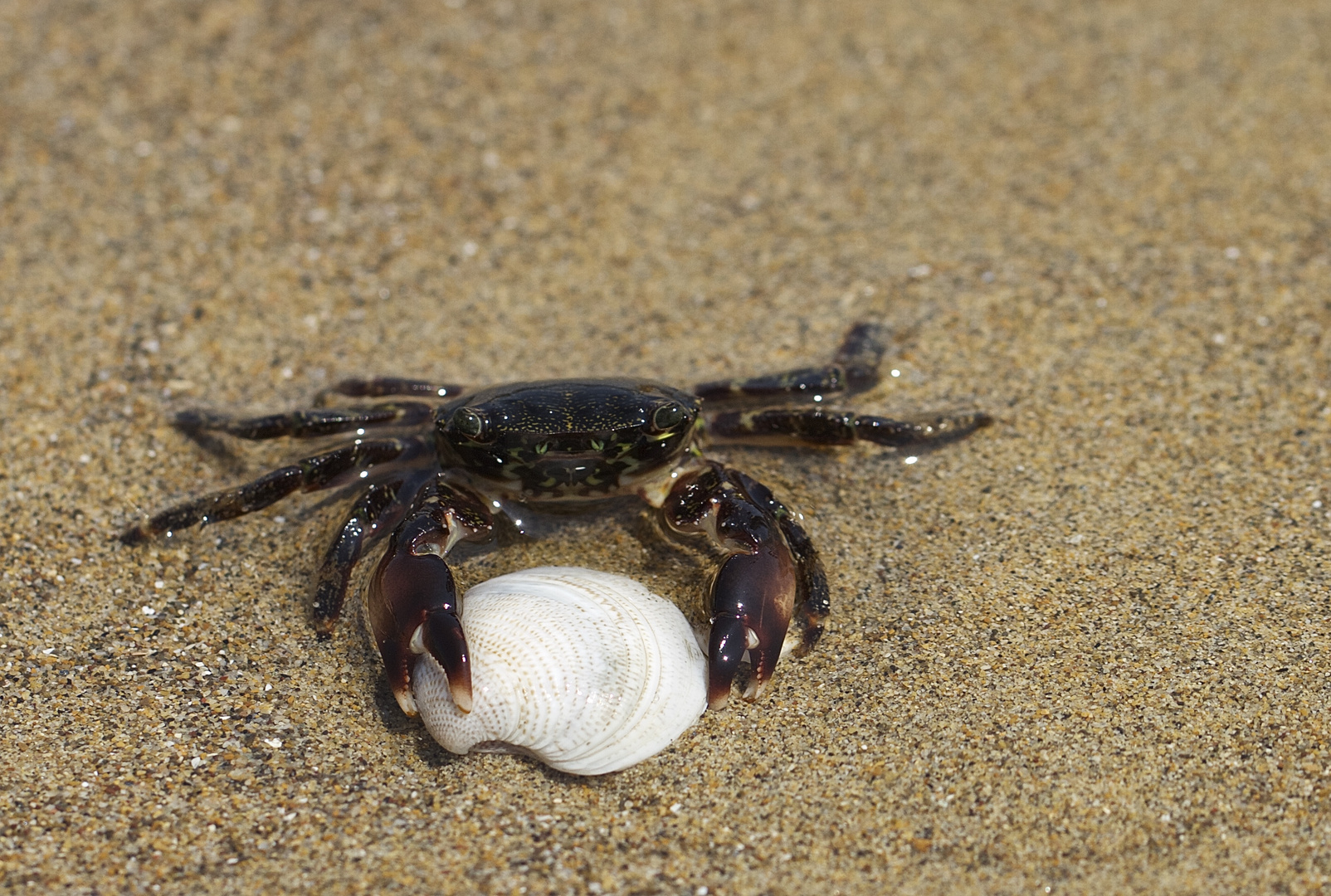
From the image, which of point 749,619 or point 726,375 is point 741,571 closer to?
point 749,619

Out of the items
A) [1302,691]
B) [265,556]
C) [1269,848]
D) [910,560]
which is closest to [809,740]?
[910,560]

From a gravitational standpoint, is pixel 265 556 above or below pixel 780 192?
below

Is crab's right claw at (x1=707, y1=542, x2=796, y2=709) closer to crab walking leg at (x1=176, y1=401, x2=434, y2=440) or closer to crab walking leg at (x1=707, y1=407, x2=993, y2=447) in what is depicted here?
crab walking leg at (x1=707, y1=407, x2=993, y2=447)

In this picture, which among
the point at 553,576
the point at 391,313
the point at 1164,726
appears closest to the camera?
the point at 1164,726

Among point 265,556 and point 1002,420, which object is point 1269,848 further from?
point 265,556

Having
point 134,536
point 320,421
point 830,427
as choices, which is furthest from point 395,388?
point 830,427
